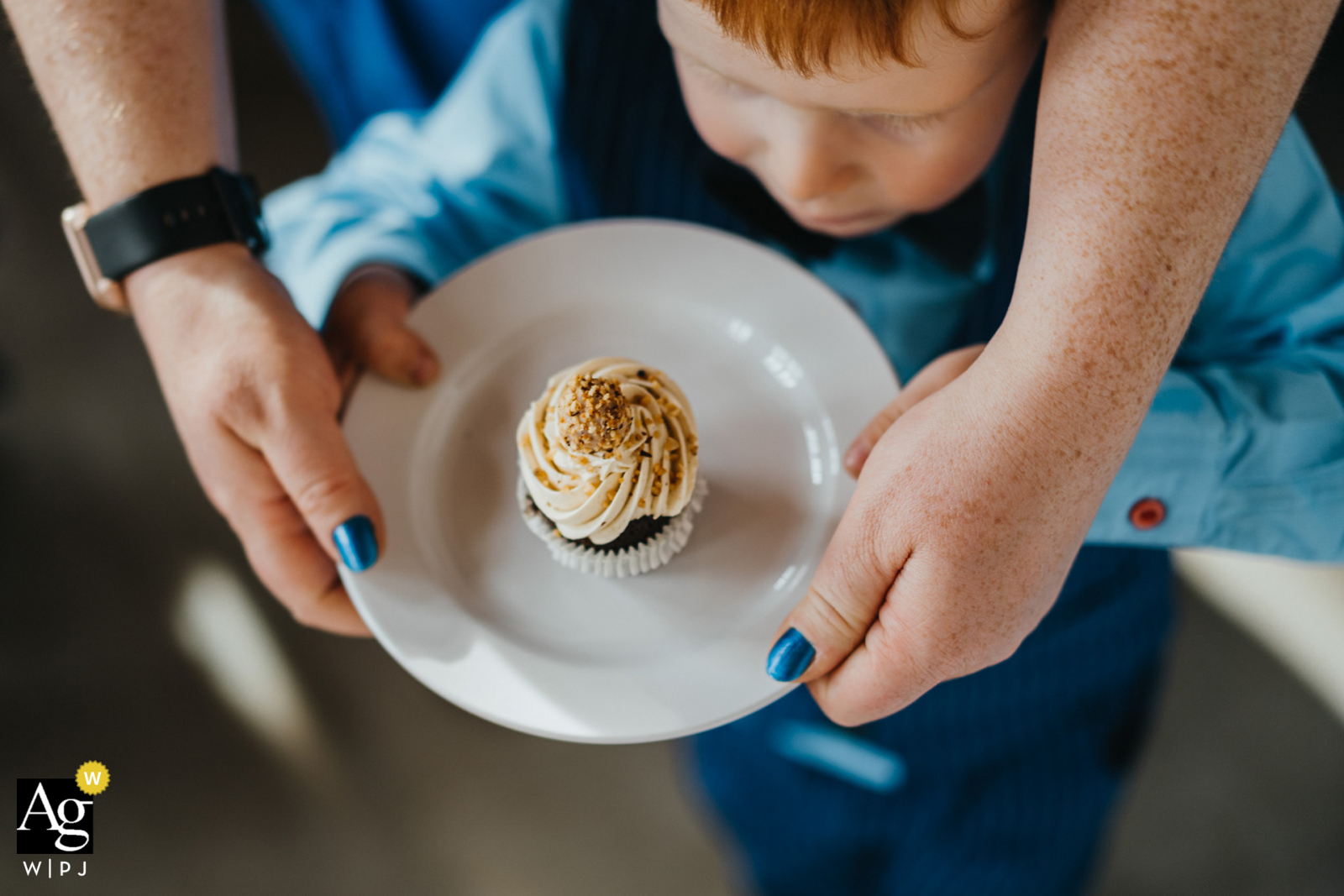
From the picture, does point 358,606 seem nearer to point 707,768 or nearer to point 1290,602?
point 707,768

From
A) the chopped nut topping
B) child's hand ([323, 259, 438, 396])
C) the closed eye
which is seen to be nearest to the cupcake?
the chopped nut topping

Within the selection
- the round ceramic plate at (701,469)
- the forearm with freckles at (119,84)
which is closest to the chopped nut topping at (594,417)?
the round ceramic plate at (701,469)

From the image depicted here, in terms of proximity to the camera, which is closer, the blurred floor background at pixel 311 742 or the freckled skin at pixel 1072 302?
the freckled skin at pixel 1072 302

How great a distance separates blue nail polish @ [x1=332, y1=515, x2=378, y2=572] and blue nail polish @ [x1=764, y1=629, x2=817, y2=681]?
1.04ft

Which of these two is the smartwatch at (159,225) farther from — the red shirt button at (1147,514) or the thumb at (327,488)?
the red shirt button at (1147,514)

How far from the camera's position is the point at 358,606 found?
633 millimetres

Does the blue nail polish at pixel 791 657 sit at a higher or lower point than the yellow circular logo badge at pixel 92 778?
higher

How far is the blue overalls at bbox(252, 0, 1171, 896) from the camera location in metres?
0.89

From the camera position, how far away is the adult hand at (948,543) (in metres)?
0.53

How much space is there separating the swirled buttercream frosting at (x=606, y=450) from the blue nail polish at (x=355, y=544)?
0.13 m

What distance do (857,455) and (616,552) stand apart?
0.70ft

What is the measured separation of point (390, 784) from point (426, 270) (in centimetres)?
97

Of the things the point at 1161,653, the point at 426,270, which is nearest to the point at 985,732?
the point at 1161,653

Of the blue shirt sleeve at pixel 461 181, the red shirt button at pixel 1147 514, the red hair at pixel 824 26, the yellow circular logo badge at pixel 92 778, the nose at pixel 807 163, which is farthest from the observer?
the yellow circular logo badge at pixel 92 778
